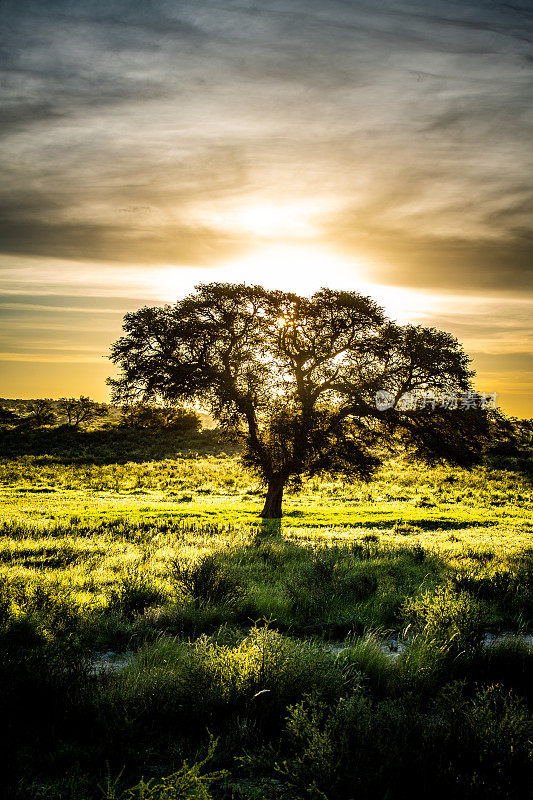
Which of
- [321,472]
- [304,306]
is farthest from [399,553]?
[304,306]

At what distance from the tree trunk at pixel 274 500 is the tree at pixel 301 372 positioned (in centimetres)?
136

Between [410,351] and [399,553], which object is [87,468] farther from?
[399,553]

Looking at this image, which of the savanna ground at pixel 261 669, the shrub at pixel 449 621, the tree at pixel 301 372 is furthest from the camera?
the tree at pixel 301 372

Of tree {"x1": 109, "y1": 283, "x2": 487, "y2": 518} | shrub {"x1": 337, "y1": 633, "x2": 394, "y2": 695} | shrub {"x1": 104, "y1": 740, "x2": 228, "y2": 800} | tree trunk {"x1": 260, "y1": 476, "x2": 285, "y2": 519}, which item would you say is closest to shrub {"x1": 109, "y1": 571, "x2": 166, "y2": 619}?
shrub {"x1": 337, "y1": 633, "x2": 394, "y2": 695}

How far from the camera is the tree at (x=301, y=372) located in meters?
20.5

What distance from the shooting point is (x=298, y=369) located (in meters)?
21.1

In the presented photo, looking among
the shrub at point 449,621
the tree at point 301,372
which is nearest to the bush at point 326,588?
the shrub at point 449,621

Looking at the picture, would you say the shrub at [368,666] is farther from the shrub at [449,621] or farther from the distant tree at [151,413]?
the distant tree at [151,413]

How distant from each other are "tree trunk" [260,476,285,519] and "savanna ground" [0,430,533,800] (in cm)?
680

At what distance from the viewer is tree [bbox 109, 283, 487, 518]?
20.5m

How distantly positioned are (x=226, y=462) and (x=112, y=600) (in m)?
47.3

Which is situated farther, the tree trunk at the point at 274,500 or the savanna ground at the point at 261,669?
the tree trunk at the point at 274,500

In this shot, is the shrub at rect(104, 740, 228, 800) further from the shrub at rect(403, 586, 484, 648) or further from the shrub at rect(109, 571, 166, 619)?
the shrub at rect(109, 571, 166, 619)

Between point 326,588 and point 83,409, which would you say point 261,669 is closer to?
point 326,588
